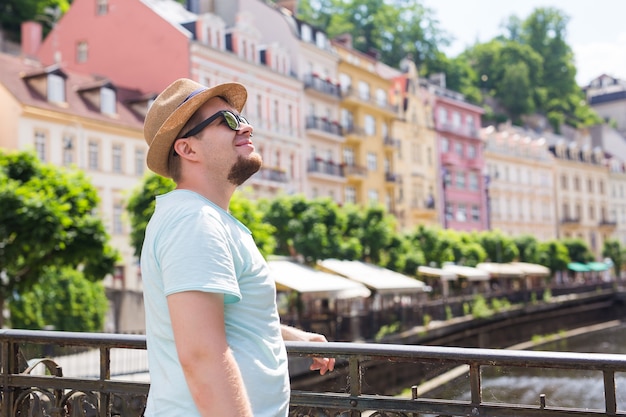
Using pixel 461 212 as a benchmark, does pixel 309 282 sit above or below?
below

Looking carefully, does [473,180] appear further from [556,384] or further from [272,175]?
[556,384]

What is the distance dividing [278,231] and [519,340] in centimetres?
1557

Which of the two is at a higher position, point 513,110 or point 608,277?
point 513,110

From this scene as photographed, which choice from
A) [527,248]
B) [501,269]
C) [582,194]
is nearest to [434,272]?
[501,269]

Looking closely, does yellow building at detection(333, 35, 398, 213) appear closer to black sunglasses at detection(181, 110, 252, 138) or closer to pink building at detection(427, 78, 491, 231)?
pink building at detection(427, 78, 491, 231)

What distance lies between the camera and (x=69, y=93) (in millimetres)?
31969

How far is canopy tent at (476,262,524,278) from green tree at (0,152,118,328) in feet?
98.2

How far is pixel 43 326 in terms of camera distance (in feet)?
76.2

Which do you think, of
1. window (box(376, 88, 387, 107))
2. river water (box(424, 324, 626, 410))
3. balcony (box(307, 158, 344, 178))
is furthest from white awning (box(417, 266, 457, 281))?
window (box(376, 88, 387, 107))

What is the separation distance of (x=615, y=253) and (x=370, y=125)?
31604 mm

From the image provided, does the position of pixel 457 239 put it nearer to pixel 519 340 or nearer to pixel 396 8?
pixel 519 340

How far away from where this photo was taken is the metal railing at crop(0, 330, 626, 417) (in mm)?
2760

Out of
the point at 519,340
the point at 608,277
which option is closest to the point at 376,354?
the point at 519,340

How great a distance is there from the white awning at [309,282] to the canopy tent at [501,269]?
842 inches
